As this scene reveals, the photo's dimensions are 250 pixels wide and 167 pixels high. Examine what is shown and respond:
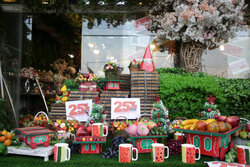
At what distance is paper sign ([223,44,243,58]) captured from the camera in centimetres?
621

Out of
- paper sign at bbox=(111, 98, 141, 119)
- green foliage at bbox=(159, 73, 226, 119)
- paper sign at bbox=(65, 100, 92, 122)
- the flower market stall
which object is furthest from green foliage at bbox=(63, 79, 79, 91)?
green foliage at bbox=(159, 73, 226, 119)

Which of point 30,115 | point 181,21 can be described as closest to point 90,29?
point 181,21

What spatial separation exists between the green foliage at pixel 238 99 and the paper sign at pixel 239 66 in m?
2.52

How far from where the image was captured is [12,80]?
6.29 metres

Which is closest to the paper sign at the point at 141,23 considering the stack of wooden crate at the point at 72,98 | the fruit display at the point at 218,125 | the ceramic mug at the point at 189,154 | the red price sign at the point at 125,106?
the stack of wooden crate at the point at 72,98

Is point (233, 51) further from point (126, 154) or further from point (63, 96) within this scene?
point (126, 154)

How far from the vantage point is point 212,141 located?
7.97 feet

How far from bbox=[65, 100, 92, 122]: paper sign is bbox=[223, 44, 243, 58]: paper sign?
4.87 m

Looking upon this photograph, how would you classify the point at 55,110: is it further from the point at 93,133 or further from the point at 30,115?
the point at 30,115

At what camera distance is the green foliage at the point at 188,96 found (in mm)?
3746

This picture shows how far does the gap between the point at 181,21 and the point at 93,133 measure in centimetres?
372

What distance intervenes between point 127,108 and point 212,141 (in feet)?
6.22

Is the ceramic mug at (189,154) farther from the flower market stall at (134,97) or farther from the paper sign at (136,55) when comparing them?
the paper sign at (136,55)

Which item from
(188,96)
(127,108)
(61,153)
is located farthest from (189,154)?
(127,108)
